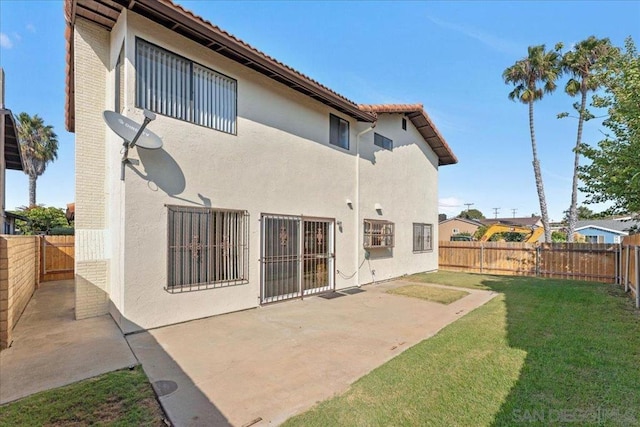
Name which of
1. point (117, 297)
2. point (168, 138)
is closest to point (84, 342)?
point (117, 297)

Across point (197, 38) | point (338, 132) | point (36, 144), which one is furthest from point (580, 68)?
point (36, 144)

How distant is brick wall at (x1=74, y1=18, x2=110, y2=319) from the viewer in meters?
6.68

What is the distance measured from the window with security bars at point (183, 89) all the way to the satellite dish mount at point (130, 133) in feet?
2.48

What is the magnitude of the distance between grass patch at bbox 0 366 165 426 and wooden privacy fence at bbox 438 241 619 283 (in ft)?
54.0

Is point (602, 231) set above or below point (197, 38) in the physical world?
below

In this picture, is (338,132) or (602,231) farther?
(602,231)

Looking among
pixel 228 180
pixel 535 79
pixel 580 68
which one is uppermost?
pixel 580 68

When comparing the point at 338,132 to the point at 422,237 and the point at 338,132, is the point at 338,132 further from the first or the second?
the point at 422,237

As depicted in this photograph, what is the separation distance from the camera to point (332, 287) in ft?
32.9

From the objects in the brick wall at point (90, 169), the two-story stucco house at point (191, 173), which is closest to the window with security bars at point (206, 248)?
the two-story stucco house at point (191, 173)

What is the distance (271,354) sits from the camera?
491cm

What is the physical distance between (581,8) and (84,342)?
1600 centimetres

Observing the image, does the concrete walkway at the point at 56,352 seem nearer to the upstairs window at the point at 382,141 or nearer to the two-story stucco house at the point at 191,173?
the two-story stucco house at the point at 191,173

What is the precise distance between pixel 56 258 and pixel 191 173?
9.93 meters
